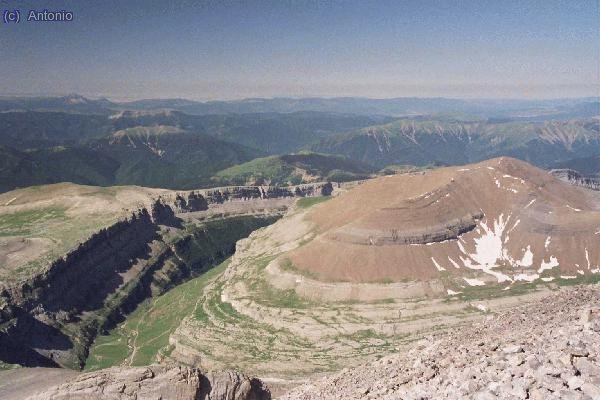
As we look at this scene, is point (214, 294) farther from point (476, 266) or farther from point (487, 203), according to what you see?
point (487, 203)

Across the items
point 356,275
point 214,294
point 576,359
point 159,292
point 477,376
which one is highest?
point 576,359

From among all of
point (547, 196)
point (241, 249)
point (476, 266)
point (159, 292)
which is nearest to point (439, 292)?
point (476, 266)

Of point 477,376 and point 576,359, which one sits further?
point 477,376

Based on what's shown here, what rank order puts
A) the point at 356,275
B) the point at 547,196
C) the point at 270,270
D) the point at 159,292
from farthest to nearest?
1. the point at 159,292
2. the point at 547,196
3. the point at 270,270
4. the point at 356,275

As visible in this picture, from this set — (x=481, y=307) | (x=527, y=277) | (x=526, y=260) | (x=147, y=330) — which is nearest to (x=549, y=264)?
→ (x=526, y=260)

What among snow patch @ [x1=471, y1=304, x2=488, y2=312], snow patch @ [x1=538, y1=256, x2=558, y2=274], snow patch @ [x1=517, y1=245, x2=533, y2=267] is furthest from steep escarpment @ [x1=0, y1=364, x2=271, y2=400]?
snow patch @ [x1=538, y1=256, x2=558, y2=274]

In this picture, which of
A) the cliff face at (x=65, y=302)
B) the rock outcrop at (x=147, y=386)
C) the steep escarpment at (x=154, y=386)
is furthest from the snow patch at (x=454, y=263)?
the rock outcrop at (x=147, y=386)

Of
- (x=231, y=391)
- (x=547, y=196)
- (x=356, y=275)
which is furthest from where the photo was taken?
(x=547, y=196)
